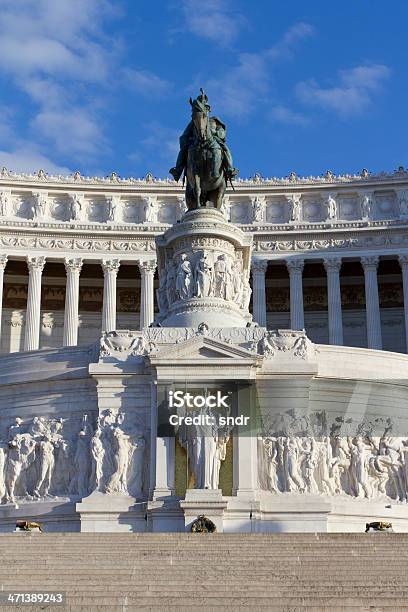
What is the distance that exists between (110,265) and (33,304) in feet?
18.1

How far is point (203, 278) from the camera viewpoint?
34.2 meters

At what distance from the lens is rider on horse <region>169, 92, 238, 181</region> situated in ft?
120

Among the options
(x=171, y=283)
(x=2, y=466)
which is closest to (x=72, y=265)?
(x=171, y=283)

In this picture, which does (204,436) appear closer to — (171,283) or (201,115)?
(171,283)

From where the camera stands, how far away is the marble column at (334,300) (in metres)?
63.2

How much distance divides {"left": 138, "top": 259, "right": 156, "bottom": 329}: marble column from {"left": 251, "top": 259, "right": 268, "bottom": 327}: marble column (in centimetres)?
634

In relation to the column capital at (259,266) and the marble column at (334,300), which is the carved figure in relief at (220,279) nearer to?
the marble column at (334,300)

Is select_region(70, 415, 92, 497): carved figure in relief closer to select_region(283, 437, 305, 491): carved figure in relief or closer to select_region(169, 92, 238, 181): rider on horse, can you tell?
select_region(283, 437, 305, 491): carved figure in relief

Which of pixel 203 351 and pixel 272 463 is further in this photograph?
pixel 203 351

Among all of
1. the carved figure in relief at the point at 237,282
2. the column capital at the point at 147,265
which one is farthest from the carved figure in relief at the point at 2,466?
the column capital at the point at 147,265

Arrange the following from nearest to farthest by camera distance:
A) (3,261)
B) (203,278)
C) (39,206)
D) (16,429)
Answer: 1. (16,429)
2. (203,278)
3. (3,261)
4. (39,206)

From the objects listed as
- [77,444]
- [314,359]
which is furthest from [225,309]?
[77,444]

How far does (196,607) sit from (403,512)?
12.8 meters

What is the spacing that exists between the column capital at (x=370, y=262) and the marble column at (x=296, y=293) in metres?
3.82
